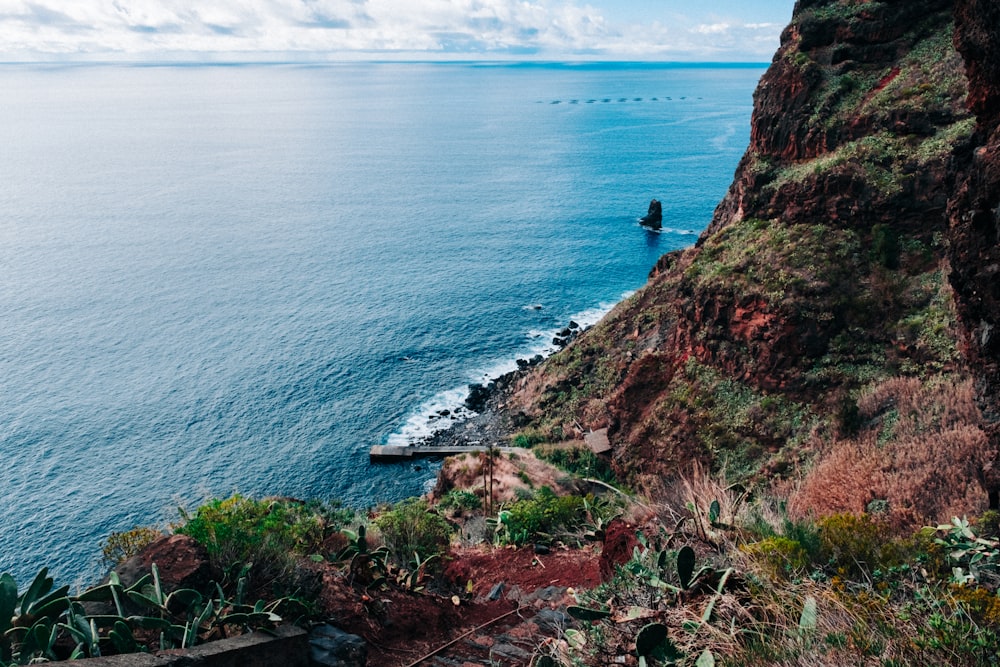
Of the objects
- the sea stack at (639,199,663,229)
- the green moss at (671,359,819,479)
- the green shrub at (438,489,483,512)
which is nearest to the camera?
the green shrub at (438,489,483,512)

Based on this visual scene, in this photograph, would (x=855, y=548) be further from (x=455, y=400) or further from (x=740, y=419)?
(x=455, y=400)

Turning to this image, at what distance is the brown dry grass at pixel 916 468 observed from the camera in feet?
43.7

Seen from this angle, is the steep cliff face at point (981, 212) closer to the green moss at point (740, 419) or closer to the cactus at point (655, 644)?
the cactus at point (655, 644)

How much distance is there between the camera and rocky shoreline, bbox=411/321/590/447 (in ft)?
152

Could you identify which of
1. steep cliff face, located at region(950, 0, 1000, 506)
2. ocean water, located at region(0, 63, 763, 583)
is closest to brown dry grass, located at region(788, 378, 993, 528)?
steep cliff face, located at region(950, 0, 1000, 506)

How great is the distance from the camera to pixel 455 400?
51.6m

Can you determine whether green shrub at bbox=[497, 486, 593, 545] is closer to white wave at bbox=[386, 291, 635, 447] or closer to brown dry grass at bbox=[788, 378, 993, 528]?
brown dry grass at bbox=[788, 378, 993, 528]

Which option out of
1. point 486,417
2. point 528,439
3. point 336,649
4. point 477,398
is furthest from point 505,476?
point 477,398

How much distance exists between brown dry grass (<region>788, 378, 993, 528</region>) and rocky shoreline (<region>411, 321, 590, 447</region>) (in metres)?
26.3

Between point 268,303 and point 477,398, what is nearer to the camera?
point 477,398

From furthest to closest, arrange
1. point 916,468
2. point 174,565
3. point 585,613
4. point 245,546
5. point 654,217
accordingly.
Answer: point 654,217 < point 916,468 < point 245,546 < point 174,565 < point 585,613

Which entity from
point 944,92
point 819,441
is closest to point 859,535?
point 819,441

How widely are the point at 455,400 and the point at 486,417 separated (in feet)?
11.9

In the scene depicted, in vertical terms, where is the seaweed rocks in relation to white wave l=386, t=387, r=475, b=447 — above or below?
above
